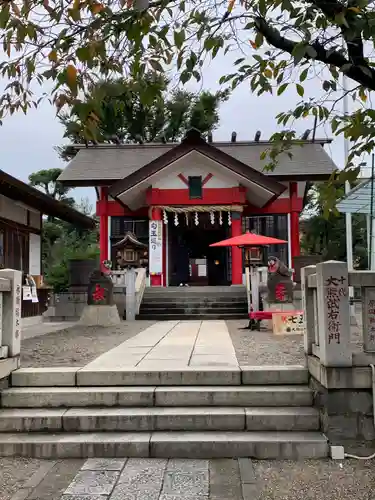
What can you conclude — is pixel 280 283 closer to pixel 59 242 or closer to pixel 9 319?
pixel 9 319

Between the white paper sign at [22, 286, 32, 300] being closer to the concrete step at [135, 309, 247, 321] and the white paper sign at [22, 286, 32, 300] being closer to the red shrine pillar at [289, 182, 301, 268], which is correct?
the concrete step at [135, 309, 247, 321]

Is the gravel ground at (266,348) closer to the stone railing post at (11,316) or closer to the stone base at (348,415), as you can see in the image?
the stone base at (348,415)

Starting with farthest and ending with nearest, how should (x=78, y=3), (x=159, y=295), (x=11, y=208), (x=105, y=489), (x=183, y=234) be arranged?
(x=183, y=234)
(x=159, y=295)
(x=11, y=208)
(x=105, y=489)
(x=78, y=3)

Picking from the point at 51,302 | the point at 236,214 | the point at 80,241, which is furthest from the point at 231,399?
the point at 80,241

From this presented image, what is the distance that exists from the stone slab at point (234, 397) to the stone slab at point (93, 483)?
1.12 metres

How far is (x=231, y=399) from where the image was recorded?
199 inches

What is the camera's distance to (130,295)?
14.8 m

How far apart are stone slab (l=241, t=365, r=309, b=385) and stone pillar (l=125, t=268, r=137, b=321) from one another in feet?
31.8

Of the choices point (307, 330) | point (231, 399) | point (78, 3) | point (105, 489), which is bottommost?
point (105, 489)

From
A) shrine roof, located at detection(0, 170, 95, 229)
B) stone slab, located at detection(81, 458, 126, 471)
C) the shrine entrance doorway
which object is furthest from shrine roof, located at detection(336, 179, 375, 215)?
stone slab, located at detection(81, 458, 126, 471)

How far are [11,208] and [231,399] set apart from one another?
10962 millimetres

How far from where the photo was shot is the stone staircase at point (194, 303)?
581 inches

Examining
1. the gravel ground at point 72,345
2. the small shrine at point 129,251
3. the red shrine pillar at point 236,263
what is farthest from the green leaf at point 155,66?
Answer: the red shrine pillar at point 236,263

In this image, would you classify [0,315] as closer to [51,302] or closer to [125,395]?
[125,395]
